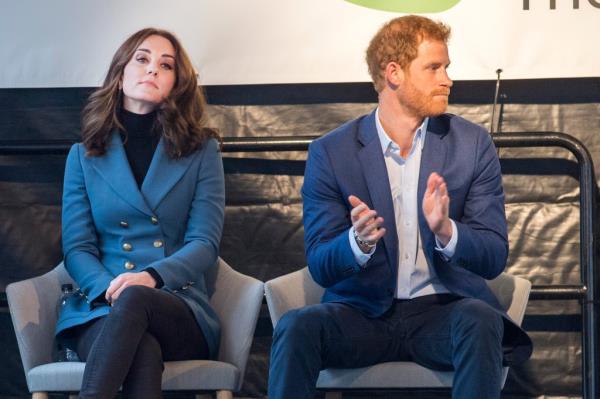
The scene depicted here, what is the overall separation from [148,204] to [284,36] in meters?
0.87

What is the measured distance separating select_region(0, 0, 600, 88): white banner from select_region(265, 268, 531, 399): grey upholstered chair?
0.85 metres

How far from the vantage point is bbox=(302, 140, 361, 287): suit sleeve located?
2.87 metres

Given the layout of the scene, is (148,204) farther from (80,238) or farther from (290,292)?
(290,292)

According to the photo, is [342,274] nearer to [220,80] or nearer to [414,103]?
[414,103]

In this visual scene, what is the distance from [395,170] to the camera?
3.08 metres

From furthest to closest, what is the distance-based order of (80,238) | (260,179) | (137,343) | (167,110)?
1. (260,179)
2. (167,110)
3. (80,238)
4. (137,343)

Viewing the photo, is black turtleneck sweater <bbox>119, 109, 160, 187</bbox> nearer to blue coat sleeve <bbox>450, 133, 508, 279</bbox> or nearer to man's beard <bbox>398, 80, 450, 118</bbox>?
man's beard <bbox>398, 80, 450, 118</bbox>

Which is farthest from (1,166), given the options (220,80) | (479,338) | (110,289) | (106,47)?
(479,338)

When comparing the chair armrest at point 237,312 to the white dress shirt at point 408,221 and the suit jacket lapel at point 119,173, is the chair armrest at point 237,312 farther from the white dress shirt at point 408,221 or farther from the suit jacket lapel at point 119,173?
the white dress shirt at point 408,221

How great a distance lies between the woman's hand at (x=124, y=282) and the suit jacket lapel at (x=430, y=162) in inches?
32.9

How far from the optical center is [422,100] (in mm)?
3098

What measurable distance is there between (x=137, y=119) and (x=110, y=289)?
2.31ft

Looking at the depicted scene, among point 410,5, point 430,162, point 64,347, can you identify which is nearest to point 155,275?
point 64,347

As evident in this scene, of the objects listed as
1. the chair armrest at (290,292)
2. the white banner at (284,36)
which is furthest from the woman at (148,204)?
the white banner at (284,36)
